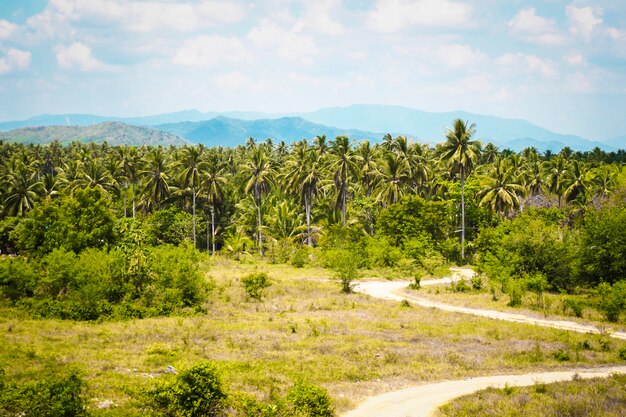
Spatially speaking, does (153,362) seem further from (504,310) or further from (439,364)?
(504,310)

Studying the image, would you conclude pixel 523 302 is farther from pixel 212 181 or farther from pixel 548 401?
pixel 212 181

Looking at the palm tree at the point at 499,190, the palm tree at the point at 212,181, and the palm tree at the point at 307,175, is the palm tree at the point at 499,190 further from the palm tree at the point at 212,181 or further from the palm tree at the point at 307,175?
the palm tree at the point at 212,181

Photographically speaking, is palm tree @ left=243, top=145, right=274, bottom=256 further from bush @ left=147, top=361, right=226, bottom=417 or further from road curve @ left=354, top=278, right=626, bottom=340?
bush @ left=147, top=361, right=226, bottom=417

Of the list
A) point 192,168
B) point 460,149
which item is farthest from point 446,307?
point 192,168

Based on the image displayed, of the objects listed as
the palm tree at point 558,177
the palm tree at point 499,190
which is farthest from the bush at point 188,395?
the palm tree at point 558,177

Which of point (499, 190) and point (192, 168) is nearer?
point (499, 190)

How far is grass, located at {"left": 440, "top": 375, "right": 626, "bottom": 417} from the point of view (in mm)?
15008

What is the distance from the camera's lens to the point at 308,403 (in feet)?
47.9

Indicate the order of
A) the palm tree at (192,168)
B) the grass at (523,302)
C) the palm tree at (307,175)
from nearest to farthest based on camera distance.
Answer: the grass at (523,302), the palm tree at (192,168), the palm tree at (307,175)

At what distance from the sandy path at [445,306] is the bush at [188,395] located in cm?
2174

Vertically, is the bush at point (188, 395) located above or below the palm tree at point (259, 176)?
below

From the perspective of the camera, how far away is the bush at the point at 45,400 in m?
13.0

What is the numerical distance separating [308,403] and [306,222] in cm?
5929

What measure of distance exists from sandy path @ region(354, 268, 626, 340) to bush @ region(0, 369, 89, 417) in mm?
25458
